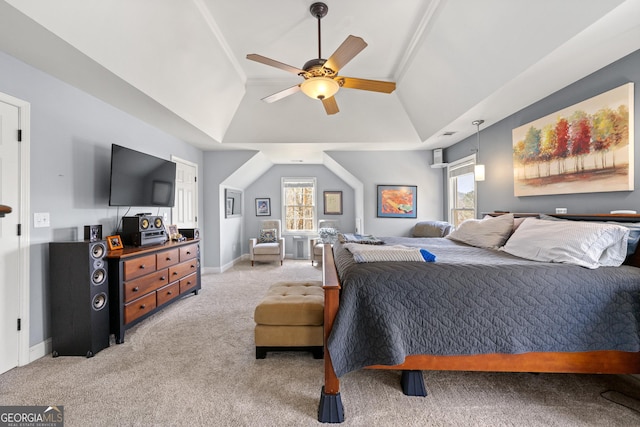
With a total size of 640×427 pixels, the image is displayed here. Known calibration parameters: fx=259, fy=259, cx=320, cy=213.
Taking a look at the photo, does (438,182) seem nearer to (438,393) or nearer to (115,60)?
(438,393)

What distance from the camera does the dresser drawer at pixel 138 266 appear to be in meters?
2.45

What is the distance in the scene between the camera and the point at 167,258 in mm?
3070

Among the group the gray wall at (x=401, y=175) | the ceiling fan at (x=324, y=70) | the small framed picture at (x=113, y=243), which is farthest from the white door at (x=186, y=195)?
the ceiling fan at (x=324, y=70)

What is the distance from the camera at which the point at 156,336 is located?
2.52m

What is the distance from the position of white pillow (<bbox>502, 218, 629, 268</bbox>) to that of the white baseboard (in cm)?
398

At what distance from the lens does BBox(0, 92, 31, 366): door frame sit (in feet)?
6.73

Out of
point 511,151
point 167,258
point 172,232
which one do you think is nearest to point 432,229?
point 511,151

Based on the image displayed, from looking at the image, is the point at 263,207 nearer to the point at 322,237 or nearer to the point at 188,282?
the point at 322,237

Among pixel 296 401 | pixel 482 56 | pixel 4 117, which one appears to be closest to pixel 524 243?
pixel 482 56

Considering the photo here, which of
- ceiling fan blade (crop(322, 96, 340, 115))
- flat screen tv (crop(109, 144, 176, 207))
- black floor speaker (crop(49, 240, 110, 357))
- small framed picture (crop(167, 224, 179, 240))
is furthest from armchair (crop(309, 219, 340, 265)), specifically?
black floor speaker (crop(49, 240, 110, 357))

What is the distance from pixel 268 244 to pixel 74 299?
3.59m

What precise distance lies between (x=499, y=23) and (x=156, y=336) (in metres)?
4.11

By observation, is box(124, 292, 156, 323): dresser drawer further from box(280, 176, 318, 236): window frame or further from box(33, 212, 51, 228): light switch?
box(280, 176, 318, 236): window frame

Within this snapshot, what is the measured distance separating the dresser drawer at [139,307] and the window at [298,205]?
393 cm
